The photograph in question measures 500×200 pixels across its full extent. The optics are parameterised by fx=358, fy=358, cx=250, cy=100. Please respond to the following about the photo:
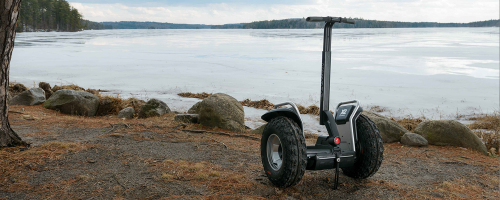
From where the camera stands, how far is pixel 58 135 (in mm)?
6840

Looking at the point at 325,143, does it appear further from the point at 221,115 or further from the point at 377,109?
the point at 377,109

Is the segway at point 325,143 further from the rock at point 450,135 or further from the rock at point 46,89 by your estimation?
the rock at point 46,89

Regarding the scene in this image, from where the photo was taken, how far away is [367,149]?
4.27 metres

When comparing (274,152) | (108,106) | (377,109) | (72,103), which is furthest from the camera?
(377,109)

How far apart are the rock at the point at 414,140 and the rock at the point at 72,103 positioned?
342 inches

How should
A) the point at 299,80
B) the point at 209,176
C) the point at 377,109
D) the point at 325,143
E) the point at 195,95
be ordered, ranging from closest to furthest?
the point at 325,143 → the point at 209,176 → the point at 377,109 → the point at 195,95 → the point at 299,80

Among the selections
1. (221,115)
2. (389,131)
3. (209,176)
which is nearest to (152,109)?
(221,115)

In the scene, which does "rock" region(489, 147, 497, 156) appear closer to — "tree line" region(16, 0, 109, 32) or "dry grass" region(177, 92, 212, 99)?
"dry grass" region(177, 92, 212, 99)

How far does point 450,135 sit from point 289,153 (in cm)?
546

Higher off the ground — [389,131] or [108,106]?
[108,106]

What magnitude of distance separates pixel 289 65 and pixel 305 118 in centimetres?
1311

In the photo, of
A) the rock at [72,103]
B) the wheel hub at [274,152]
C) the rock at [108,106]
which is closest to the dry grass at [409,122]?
the wheel hub at [274,152]

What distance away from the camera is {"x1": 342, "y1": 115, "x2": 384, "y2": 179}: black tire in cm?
424

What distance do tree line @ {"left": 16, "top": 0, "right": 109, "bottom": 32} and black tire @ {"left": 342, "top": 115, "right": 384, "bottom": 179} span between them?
10671cm
